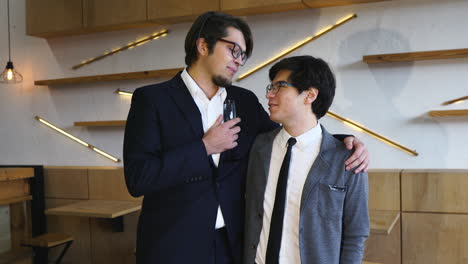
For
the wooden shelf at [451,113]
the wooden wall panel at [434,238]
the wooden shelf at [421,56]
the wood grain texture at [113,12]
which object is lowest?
the wooden wall panel at [434,238]

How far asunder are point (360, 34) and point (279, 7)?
63 centimetres

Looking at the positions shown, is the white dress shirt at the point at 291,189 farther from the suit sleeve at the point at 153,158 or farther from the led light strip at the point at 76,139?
the led light strip at the point at 76,139

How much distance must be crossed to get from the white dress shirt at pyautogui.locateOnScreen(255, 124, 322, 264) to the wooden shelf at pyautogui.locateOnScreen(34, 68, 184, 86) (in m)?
2.21

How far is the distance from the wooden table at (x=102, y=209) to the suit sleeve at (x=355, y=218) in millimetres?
2186

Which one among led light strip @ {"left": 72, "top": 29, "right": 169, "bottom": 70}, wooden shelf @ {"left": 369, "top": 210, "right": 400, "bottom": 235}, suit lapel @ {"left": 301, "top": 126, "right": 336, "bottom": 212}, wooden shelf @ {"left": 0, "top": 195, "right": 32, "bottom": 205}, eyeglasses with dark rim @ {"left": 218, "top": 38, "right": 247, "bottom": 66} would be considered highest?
led light strip @ {"left": 72, "top": 29, "right": 169, "bottom": 70}

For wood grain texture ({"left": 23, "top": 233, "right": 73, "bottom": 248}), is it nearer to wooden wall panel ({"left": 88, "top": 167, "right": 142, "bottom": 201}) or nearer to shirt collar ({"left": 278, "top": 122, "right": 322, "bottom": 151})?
wooden wall panel ({"left": 88, "top": 167, "right": 142, "bottom": 201})

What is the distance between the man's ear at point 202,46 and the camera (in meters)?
1.79

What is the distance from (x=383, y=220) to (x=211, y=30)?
1749 millimetres

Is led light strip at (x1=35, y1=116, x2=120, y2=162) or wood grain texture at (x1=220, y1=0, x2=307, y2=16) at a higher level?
wood grain texture at (x1=220, y1=0, x2=307, y2=16)

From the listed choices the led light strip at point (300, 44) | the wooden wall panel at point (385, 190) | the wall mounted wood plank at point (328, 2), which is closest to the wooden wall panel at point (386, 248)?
the wooden wall panel at point (385, 190)

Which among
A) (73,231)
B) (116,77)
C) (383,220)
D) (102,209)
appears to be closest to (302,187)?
(383,220)

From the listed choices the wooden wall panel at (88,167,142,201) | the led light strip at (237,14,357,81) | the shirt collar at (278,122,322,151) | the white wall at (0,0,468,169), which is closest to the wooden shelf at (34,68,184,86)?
the white wall at (0,0,468,169)

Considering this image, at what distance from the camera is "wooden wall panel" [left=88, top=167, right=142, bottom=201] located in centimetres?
396

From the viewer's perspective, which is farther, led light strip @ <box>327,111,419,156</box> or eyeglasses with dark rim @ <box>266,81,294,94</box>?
led light strip @ <box>327,111,419,156</box>
